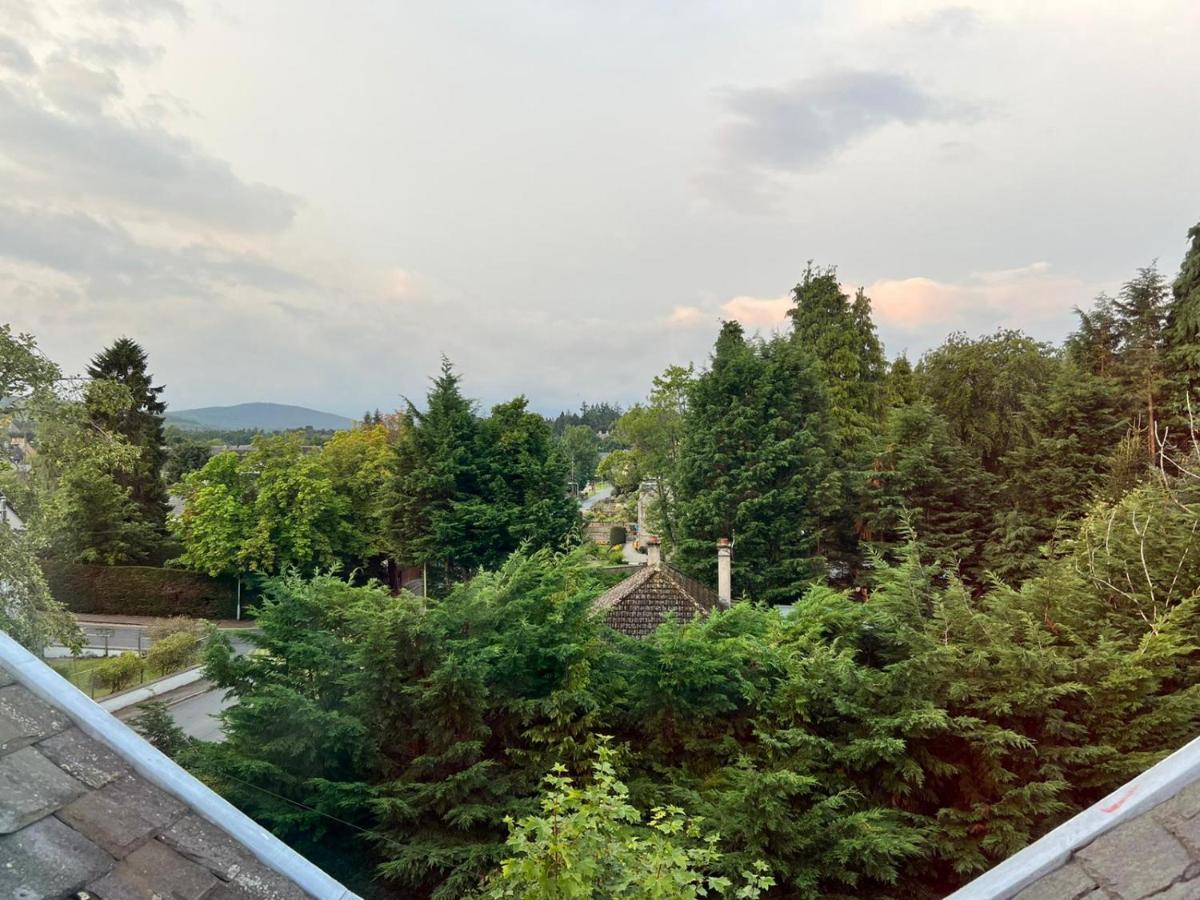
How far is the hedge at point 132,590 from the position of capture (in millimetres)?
22828

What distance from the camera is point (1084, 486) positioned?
55.1 ft

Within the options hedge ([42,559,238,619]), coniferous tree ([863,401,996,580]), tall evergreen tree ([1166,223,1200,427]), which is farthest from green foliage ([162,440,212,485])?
tall evergreen tree ([1166,223,1200,427])

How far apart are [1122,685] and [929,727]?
1.72 m

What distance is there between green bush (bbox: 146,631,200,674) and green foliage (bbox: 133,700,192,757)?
380 inches

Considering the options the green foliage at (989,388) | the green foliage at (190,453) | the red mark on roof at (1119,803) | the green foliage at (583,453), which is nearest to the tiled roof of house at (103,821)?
the red mark on roof at (1119,803)

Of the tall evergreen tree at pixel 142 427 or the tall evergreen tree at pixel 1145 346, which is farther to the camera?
the tall evergreen tree at pixel 142 427

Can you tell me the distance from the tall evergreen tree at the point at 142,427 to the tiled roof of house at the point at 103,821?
27754 mm

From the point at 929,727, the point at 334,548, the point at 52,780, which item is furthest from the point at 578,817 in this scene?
the point at 334,548

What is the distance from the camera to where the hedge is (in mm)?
22828

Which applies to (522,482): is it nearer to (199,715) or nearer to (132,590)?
(199,715)

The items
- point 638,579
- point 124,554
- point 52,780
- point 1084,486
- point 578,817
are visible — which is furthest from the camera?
point 124,554

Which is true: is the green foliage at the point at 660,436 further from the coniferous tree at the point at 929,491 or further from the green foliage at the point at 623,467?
the coniferous tree at the point at 929,491

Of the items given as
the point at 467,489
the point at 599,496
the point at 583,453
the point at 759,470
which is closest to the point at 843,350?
the point at 759,470

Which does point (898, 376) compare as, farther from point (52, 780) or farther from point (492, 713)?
point (52, 780)
